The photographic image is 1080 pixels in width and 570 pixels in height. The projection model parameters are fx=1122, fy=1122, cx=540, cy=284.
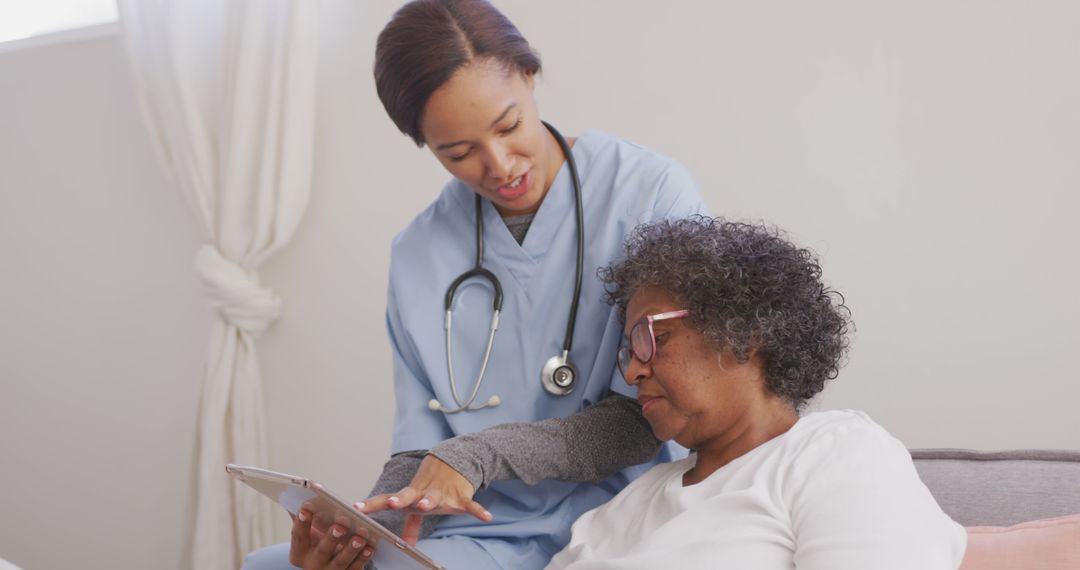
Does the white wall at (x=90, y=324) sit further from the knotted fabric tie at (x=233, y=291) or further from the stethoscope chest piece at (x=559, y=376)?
the stethoscope chest piece at (x=559, y=376)

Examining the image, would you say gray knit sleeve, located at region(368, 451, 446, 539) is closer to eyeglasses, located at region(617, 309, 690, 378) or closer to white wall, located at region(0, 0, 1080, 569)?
eyeglasses, located at region(617, 309, 690, 378)

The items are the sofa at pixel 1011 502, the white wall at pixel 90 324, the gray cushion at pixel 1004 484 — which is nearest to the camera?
the sofa at pixel 1011 502

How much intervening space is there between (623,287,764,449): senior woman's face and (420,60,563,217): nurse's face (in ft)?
1.10

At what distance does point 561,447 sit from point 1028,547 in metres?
0.59

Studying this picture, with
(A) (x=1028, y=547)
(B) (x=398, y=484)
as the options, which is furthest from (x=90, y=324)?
(A) (x=1028, y=547)

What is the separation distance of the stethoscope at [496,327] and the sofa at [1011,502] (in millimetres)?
557

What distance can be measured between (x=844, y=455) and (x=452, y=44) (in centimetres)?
76

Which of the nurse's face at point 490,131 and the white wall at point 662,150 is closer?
the nurse's face at point 490,131

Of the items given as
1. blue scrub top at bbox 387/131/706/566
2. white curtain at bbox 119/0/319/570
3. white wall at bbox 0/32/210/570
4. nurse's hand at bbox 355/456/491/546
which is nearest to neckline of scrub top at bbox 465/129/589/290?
blue scrub top at bbox 387/131/706/566

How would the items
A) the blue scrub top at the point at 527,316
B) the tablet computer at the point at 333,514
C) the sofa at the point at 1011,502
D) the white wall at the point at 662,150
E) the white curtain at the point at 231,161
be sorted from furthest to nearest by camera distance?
the white curtain at the point at 231,161, the white wall at the point at 662,150, the blue scrub top at the point at 527,316, the sofa at the point at 1011,502, the tablet computer at the point at 333,514

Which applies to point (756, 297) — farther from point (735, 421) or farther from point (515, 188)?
point (515, 188)

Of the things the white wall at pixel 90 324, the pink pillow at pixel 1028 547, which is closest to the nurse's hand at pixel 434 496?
the pink pillow at pixel 1028 547

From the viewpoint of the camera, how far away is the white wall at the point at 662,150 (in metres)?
2.06

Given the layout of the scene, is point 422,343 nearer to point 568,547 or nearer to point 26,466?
point 568,547
